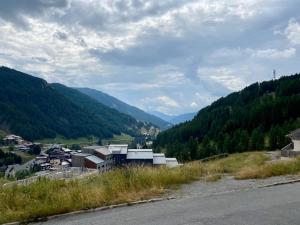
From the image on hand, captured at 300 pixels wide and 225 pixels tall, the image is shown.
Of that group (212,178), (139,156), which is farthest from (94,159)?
(212,178)

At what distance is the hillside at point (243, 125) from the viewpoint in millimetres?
95250

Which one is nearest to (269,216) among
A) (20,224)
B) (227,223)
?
(227,223)

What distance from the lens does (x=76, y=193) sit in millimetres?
10773

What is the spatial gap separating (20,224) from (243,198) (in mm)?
5692

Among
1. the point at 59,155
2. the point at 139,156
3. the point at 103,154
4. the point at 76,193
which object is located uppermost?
the point at 76,193

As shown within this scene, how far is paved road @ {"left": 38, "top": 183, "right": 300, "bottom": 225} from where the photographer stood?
822cm

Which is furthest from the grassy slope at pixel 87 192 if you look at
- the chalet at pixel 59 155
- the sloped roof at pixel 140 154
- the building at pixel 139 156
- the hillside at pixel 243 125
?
the chalet at pixel 59 155

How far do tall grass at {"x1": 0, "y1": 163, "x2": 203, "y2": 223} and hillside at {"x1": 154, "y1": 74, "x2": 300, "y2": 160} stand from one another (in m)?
78.1

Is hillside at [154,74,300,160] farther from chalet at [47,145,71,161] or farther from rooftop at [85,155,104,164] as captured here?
chalet at [47,145,71,161]

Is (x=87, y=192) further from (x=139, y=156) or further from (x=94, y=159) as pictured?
(x=94, y=159)

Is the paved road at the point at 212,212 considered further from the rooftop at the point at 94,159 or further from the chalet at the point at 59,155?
the chalet at the point at 59,155

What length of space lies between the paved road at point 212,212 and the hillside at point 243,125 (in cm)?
7947

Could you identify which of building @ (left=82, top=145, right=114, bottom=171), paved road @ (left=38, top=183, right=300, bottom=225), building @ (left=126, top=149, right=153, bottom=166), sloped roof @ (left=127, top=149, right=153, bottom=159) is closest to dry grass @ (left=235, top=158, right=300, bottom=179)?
paved road @ (left=38, top=183, right=300, bottom=225)

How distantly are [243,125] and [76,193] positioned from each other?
120 m
